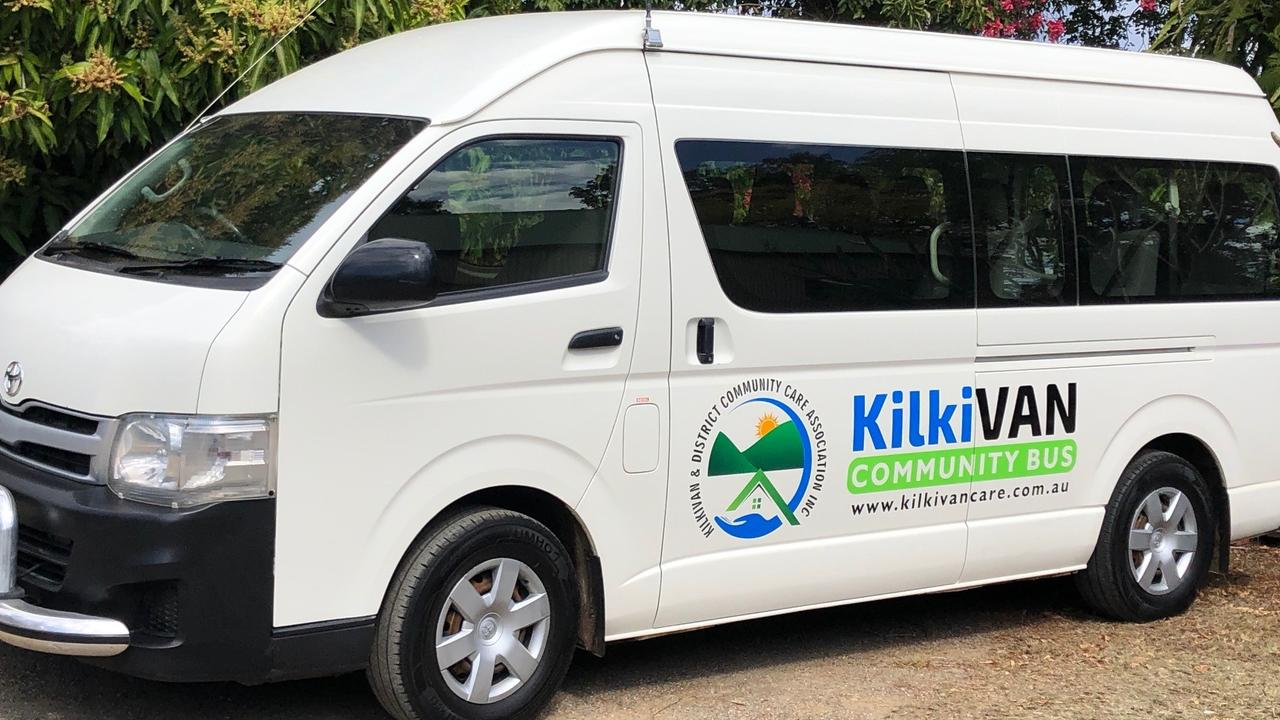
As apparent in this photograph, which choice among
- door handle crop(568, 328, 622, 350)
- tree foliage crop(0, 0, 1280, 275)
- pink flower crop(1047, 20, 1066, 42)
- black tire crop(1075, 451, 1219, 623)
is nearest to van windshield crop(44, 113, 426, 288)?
tree foliage crop(0, 0, 1280, 275)

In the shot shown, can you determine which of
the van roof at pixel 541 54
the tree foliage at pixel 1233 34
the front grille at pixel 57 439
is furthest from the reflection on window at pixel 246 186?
the tree foliage at pixel 1233 34

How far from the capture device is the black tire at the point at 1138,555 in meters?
6.89

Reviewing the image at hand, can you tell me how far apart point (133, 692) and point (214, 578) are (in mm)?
1152

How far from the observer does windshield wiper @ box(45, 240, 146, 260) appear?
5.20 m

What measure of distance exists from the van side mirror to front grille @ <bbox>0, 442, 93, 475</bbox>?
32.8 inches

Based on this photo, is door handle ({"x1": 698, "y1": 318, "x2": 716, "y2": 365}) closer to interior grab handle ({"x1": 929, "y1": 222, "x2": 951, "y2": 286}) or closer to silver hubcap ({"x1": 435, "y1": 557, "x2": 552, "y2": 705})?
silver hubcap ({"x1": 435, "y1": 557, "x2": 552, "y2": 705})

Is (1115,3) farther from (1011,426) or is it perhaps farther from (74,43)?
(74,43)

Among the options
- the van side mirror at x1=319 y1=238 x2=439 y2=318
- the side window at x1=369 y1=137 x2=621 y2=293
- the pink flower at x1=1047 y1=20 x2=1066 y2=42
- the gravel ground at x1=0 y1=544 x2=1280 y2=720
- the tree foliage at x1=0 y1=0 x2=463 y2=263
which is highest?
the pink flower at x1=1047 y1=20 x2=1066 y2=42

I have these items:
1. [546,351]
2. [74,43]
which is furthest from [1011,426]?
[74,43]

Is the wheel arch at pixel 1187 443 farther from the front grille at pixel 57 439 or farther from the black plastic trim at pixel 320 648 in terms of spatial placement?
the front grille at pixel 57 439

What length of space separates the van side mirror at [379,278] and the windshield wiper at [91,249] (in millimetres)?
874

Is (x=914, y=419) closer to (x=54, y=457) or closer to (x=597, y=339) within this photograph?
(x=597, y=339)

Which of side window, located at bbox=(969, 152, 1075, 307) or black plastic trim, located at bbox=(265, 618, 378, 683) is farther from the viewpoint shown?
side window, located at bbox=(969, 152, 1075, 307)

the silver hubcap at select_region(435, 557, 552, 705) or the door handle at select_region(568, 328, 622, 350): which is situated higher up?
the door handle at select_region(568, 328, 622, 350)
